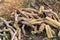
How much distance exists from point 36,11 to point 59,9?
533 millimetres

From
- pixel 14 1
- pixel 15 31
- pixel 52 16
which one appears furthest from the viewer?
pixel 14 1

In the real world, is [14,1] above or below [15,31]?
above

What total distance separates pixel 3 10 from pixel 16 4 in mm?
302

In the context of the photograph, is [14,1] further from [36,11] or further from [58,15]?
[58,15]

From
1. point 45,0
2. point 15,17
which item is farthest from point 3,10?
point 45,0

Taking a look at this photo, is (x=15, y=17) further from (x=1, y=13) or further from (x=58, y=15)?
(x=58, y=15)

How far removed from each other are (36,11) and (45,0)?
467 millimetres

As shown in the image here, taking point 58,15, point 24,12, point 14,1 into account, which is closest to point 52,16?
point 58,15

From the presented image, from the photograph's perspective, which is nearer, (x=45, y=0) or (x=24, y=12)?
(x=24, y=12)

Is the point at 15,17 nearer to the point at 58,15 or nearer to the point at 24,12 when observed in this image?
the point at 24,12

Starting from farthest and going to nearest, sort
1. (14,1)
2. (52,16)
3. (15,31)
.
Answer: (14,1), (52,16), (15,31)

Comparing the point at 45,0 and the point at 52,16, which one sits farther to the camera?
the point at 45,0

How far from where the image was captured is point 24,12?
15.4 feet

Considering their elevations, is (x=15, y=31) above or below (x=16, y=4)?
below
